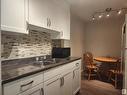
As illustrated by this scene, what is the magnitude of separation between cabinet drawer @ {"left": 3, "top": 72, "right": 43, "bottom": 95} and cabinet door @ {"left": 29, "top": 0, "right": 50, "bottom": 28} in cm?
81

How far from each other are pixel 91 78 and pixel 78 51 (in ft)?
3.69

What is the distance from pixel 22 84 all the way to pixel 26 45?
1047mm

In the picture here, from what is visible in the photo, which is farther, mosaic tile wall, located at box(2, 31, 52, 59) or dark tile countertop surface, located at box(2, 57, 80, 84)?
mosaic tile wall, located at box(2, 31, 52, 59)

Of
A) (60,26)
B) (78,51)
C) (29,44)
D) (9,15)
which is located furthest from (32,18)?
(78,51)

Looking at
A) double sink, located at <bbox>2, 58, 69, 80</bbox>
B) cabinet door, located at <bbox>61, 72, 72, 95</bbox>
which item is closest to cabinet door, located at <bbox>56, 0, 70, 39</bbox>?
cabinet door, located at <bbox>61, 72, 72, 95</bbox>

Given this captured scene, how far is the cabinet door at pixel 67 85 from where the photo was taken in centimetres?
231

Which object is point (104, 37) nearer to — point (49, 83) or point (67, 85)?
point (67, 85)

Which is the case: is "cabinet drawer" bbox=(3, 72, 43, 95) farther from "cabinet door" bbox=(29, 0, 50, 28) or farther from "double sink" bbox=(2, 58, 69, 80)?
"cabinet door" bbox=(29, 0, 50, 28)

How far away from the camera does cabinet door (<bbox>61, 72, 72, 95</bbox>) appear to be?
231 centimetres

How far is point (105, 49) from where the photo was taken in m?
5.23

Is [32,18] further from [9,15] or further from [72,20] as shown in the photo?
[72,20]

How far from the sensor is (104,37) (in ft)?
17.3

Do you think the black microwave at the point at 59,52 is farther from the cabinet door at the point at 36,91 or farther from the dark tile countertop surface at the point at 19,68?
the cabinet door at the point at 36,91

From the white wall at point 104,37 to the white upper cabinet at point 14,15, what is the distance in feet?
13.5
